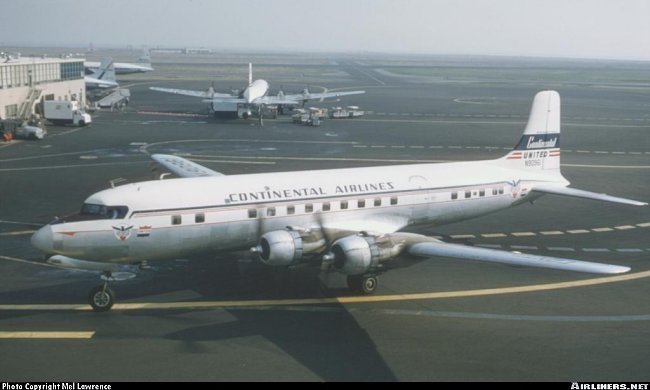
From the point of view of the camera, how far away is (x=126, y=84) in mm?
162750

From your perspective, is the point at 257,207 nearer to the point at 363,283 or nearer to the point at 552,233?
the point at 363,283

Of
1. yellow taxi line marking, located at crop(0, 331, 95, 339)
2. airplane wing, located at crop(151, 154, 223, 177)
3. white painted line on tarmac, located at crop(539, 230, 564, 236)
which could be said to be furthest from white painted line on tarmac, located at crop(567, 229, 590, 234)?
yellow taxi line marking, located at crop(0, 331, 95, 339)

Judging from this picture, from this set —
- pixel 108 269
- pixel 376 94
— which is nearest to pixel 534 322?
pixel 108 269

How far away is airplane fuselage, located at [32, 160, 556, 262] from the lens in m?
23.0

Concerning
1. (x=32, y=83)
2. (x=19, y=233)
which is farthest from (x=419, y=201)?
(x=32, y=83)

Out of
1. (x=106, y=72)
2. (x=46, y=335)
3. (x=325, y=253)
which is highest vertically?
(x=106, y=72)

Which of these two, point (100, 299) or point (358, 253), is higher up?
point (358, 253)

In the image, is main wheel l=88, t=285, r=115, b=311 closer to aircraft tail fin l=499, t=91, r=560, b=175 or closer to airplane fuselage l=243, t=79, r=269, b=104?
aircraft tail fin l=499, t=91, r=560, b=175

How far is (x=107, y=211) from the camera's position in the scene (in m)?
23.1

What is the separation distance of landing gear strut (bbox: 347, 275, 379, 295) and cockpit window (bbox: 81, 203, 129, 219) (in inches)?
339

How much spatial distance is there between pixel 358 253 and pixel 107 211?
29.0ft

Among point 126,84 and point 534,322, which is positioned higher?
point 126,84

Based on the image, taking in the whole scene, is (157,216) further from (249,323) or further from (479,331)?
(479,331)

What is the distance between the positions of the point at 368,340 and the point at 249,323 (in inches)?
162
